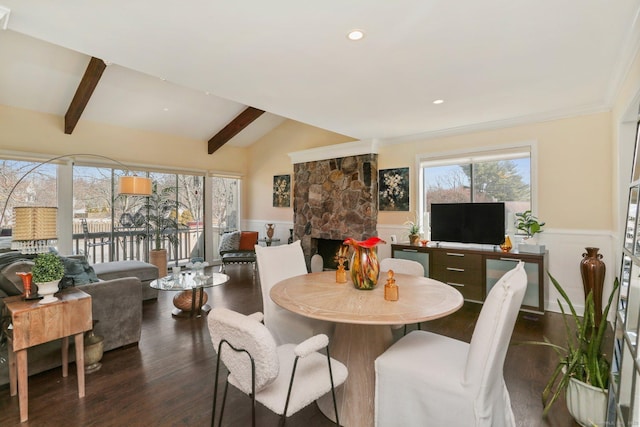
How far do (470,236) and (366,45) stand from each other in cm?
302

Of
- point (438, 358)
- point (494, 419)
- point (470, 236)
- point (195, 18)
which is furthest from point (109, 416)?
point (470, 236)

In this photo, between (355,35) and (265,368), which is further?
(355,35)

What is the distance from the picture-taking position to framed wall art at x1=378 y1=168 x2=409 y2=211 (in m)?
5.27

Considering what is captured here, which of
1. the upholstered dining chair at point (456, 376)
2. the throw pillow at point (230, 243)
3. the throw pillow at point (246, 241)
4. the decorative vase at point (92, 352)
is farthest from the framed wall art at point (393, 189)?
the decorative vase at point (92, 352)

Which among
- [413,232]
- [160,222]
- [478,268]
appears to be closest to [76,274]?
[160,222]

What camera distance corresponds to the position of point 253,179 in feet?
25.9

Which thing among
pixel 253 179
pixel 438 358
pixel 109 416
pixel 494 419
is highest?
pixel 253 179

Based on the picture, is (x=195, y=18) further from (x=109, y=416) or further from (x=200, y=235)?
(x=200, y=235)

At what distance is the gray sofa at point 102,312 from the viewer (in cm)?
232

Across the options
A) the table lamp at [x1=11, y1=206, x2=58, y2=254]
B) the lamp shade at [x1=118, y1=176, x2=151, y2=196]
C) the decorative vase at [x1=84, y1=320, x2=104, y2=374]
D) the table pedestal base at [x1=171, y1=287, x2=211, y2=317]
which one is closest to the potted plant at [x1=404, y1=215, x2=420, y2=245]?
the table pedestal base at [x1=171, y1=287, x2=211, y2=317]

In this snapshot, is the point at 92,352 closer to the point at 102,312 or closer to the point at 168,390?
the point at 102,312

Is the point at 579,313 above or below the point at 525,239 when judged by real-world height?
below

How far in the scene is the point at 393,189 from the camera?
5402 mm

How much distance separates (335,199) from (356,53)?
3.72 meters
